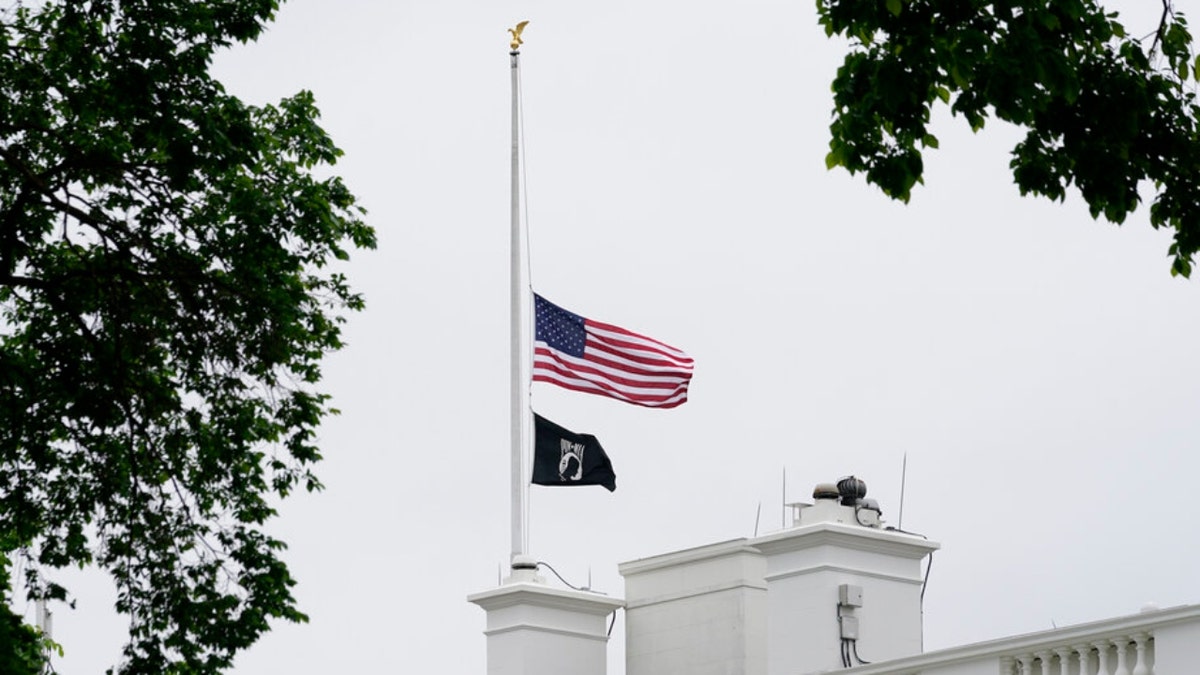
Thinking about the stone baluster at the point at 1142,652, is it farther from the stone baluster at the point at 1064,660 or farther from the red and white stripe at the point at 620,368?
the red and white stripe at the point at 620,368

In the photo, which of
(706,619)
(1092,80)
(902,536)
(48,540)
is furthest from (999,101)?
(706,619)

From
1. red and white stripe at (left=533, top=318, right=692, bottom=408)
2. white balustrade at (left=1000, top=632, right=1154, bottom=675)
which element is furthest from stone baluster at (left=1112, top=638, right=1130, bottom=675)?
red and white stripe at (left=533, top=318, right=692, bottom=408)

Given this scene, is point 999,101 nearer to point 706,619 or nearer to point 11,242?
point 11,242

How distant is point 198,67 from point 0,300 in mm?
3157

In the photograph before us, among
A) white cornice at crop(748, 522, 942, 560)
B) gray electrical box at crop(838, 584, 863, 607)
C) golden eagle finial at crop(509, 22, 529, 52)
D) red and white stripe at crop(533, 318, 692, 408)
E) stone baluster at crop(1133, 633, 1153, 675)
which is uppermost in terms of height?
golden eagle finial at crop(509, 22, 529, 52)

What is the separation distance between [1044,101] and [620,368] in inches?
622

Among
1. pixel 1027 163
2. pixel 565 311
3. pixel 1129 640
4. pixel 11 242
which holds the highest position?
pixel 565 311

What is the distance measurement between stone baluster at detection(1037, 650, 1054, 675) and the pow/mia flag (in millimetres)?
Answer: 9067

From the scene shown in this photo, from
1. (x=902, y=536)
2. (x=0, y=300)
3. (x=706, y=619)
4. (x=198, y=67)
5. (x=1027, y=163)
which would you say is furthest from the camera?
(x=706, y=619)

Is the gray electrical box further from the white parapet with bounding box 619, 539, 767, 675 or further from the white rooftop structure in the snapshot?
the white parapet with bounding box 619, 539, 767, 675

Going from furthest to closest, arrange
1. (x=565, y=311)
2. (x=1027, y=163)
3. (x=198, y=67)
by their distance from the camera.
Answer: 1. (x=565, y=311)
2. (x=198, y=67)
3. (x=1027, y=163)

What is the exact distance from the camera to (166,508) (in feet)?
64.4

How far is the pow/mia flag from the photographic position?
28.8 meters

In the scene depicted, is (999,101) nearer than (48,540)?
Yes
